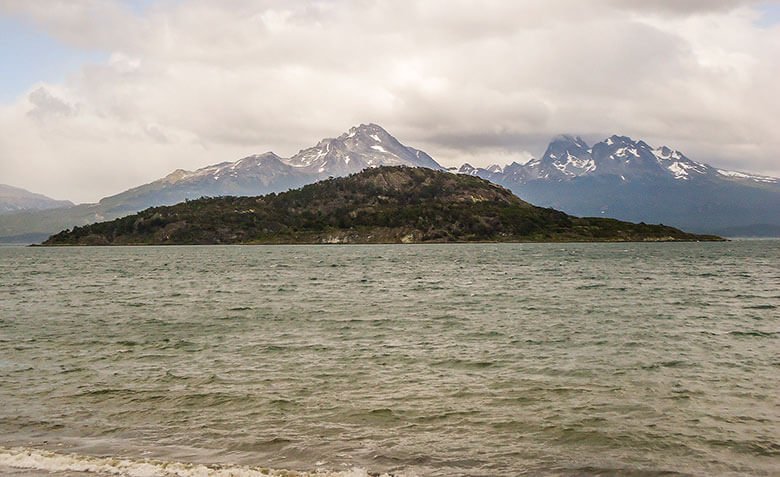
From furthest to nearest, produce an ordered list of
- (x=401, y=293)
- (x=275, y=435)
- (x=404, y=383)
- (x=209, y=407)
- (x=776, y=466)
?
(x=401, y=293)
(x=404, y=383)
(x=209, y=407)
(x=275, y=435)
(x=776, y=466)

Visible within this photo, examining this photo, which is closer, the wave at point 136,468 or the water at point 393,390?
the wave at point 136,468

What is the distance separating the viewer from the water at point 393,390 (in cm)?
2041

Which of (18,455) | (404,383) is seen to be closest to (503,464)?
(404,383)

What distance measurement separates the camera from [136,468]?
60.7ft

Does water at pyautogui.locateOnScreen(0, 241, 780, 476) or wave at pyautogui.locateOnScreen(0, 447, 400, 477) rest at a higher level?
wave at pyautogui.locateOnScreen(0, 447, 400, 477)

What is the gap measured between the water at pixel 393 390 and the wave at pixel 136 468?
0.09 metres

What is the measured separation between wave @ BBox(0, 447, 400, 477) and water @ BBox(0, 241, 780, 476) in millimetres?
86

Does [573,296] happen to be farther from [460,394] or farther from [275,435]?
[275,435]

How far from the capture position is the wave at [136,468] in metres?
18.1

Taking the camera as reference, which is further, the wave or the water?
the water

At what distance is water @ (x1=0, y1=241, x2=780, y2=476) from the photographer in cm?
2041

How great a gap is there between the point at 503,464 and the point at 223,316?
43075 mm

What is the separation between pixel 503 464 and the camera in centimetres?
1989

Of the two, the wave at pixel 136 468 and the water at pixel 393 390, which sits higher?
the wave at pixel 136 468
